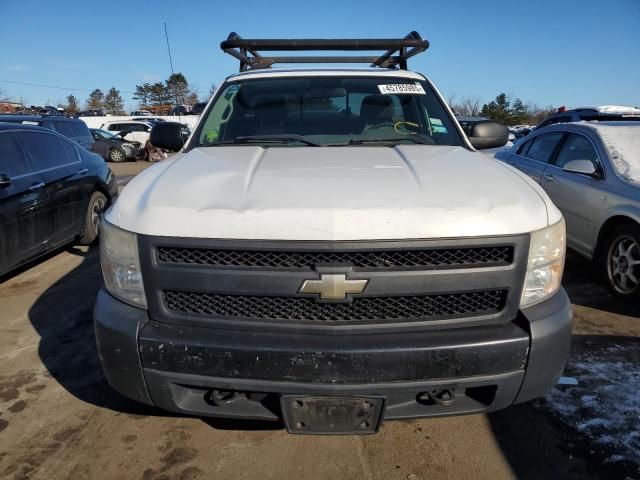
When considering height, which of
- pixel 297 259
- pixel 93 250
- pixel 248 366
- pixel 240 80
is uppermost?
pixel 240 80

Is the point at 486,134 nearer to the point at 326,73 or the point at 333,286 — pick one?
the point at 326,73

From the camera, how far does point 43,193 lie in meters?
4.98

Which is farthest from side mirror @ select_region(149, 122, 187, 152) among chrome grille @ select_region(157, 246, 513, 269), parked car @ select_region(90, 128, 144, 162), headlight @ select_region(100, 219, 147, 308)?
parked car @ select_region(90, 128, 144, 162)

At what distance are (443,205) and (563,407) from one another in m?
1.66

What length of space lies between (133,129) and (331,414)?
920 inches

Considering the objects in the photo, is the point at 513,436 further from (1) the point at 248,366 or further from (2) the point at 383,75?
(2) the point at 383,75

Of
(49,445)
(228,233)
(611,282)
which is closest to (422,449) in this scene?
(228,233)

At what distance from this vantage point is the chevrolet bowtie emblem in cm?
183

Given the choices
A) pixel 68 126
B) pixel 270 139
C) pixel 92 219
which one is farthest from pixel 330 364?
pixel 68 126

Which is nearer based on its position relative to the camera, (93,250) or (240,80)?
(240,80)

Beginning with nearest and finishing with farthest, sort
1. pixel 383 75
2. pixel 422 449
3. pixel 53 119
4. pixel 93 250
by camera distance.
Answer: pixel 422 449 < pixel 383 75 < pixel 93 250 < pixel 53 119

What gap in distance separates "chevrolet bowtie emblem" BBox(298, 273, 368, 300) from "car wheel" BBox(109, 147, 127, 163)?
65.5 feet

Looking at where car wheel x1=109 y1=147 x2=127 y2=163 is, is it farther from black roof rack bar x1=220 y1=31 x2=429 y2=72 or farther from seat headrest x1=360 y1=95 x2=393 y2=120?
seat headrest x1=360 y1=95 x2=393 y2=120

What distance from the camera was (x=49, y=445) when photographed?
240 cm
